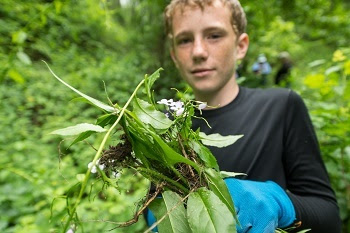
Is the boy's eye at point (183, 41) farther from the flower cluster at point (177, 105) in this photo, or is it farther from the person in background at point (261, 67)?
the person in background at point (261, 67)

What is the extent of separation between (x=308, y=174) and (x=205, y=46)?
529mm

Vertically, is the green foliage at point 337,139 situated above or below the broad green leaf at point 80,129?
below

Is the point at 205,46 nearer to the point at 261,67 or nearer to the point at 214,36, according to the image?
the point at 214,36

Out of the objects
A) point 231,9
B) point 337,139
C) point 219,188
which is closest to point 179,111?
point 219,188

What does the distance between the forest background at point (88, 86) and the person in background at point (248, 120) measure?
316 mm

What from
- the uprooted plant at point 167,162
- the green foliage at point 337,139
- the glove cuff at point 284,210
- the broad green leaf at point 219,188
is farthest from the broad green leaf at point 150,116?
the green foliage at point 337,139

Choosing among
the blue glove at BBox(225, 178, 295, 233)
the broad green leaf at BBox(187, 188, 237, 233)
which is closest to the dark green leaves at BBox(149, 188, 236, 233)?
the broad green leaf at BBox(187, 188, 237, 233)

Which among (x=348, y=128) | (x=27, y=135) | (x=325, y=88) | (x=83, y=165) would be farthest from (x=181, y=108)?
(x=27, y=135)

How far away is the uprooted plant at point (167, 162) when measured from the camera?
18.2 inches

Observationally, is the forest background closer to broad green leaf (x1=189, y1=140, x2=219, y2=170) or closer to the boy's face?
broad green leaf (x1=189, y1=140, x2=219, y2=170)

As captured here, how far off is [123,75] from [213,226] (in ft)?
13.2

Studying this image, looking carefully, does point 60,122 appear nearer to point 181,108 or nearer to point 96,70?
point 96,70

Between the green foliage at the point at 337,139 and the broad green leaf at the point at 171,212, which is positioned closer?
the broad green leaf at the point at 171,212

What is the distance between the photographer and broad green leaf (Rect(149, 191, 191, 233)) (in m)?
0.48
